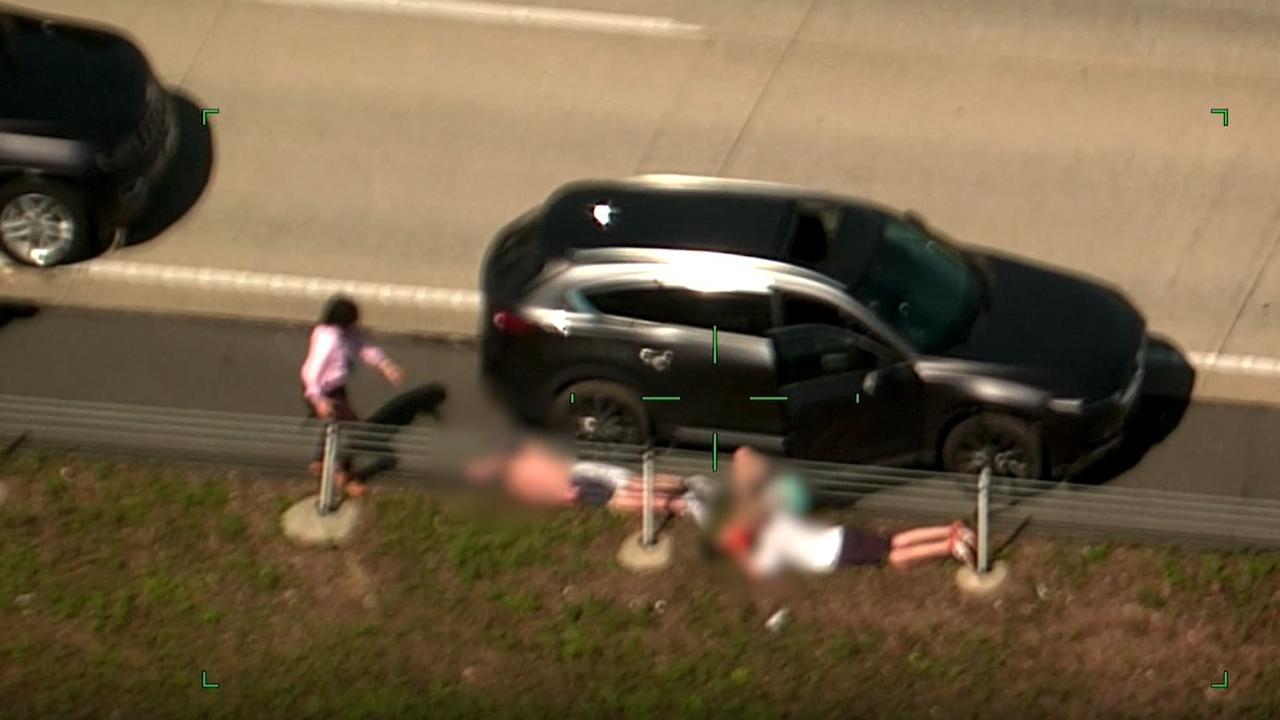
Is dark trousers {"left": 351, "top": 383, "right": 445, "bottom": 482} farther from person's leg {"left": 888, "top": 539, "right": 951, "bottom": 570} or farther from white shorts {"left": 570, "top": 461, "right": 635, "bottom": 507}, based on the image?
person's leg {"left": 888, "top": 539, "right": 951, "bottom": 570}

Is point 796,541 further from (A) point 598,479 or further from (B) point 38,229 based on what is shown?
(B) point 38,229

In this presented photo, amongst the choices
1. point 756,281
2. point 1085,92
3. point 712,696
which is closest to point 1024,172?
point 1085,92

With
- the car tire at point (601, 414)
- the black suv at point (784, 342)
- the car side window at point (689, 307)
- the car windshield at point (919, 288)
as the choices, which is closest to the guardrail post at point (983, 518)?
the black suv at point (784, 342)

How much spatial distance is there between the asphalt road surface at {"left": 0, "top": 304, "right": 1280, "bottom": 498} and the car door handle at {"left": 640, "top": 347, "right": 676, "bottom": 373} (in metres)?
1.40

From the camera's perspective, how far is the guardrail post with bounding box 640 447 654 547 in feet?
38.0

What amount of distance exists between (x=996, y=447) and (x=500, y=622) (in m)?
3.53

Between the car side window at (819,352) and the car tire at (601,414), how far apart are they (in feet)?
3.50

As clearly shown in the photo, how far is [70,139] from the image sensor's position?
13336mm

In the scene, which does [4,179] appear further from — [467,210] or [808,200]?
[808,200]

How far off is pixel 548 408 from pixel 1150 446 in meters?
4.35

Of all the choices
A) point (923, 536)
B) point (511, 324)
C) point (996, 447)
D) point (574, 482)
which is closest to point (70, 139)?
point (511, 324)

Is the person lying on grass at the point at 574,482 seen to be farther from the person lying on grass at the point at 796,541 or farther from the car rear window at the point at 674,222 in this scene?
the car rear window at the point at 674,222

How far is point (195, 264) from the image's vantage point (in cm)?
1408

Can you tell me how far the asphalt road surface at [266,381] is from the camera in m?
12.6
